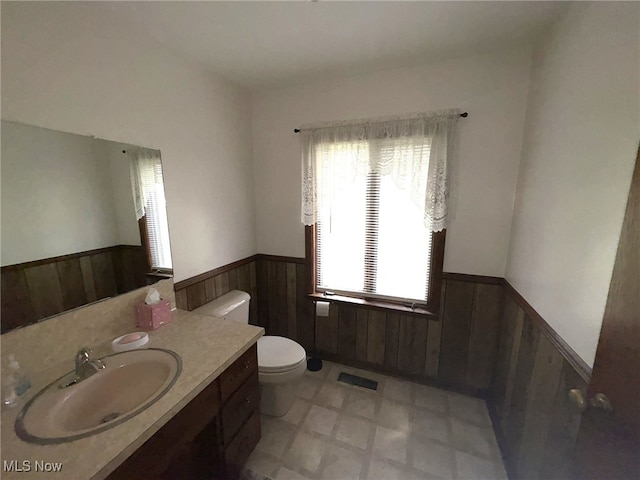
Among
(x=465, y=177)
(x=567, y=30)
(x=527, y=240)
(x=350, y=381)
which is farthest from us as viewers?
(x=350, y=381)

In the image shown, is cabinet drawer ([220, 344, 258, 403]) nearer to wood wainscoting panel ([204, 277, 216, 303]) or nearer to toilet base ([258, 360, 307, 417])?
toilet base ([258, 360, 307, 417])

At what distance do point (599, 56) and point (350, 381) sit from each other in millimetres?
2302

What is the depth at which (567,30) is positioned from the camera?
43.3 inches

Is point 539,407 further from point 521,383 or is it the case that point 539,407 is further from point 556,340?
point 556,340

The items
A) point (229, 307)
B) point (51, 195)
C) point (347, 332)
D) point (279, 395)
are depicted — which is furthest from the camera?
point (347, 332)

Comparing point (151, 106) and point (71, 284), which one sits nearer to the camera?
point (71, 284)

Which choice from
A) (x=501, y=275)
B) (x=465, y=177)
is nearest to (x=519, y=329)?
(x=501, y=275)

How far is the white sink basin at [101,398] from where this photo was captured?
0.73m

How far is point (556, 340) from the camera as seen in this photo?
989mm

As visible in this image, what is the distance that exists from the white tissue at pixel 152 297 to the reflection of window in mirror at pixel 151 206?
0.43 ft

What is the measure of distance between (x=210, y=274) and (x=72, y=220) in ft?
2.80

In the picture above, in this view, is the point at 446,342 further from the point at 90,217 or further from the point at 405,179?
the point at 90,217

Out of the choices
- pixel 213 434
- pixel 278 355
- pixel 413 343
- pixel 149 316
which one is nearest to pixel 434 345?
pixel 413 343

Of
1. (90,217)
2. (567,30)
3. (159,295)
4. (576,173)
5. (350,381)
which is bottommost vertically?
(350,381)
